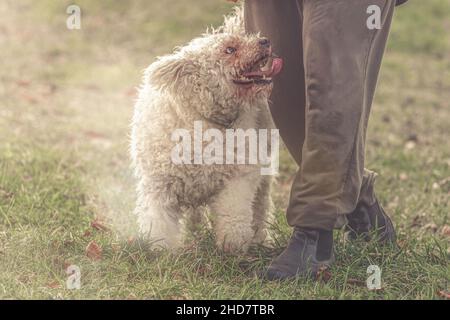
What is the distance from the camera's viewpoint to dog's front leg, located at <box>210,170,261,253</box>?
4.41 meters

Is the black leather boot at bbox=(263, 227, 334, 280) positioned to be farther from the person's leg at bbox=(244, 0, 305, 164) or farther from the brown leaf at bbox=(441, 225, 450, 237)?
the brown leaf at bbox=(441, 225, 450, 237)

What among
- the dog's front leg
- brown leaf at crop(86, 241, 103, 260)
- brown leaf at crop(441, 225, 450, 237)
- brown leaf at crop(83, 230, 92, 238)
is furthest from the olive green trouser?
brown leaf at crop(441, 225, 450, 237)

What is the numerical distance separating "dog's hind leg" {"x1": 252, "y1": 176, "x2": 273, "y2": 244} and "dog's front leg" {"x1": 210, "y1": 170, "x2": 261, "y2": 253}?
277 millimetres

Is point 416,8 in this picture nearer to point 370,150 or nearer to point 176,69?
point 370,150

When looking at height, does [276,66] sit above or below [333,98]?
above

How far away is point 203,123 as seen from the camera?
430cm

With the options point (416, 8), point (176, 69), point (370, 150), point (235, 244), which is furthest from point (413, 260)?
point (416, 8)

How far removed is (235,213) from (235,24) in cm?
110

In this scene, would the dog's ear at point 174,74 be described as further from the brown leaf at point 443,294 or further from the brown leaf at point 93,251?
the brown leaf at point 443,294

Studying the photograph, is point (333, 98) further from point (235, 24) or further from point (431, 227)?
point (431, 227)

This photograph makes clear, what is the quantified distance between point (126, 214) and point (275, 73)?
1.46 meters

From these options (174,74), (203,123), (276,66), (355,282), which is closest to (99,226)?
(203,123)

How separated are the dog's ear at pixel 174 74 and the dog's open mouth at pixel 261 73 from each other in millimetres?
240
